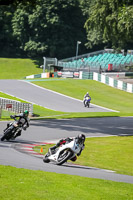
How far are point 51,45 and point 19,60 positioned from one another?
6725 mm

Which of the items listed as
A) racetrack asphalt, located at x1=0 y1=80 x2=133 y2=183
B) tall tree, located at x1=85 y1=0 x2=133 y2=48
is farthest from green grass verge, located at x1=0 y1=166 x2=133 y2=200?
tall tree, located at x1=85 y1=0 x2=133 y2=48

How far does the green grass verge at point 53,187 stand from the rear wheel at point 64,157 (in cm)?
198

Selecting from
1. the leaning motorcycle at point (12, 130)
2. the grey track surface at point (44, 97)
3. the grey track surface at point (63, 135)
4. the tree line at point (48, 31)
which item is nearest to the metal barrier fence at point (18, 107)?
the grey track surface at point (63, 135)

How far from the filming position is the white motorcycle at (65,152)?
1512cm

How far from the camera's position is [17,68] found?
7719 centimetres

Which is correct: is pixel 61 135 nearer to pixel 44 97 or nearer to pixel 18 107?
pixel 18 107

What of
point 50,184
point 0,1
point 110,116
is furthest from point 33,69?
point 50,184

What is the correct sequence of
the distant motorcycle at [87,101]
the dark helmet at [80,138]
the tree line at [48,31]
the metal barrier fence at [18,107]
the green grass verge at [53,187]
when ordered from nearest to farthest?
the green grass verge at [53,187] < the dark helmet at [80,138] < the metal barrier fence at [18,107] < the distant motorcycle at [87,101] < the tree line at [48,31]

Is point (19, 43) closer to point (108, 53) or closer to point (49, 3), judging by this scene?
point (49, 3)

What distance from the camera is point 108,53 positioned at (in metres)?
76.0

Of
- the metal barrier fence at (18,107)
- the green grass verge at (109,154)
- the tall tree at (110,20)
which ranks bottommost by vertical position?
the green grass verge at (109,154)

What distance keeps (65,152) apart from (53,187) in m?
4.24

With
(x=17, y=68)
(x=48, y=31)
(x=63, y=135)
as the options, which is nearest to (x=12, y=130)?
(x=63, y=135)

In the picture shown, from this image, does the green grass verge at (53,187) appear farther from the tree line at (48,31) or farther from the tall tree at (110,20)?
the tree line at (48,31)
